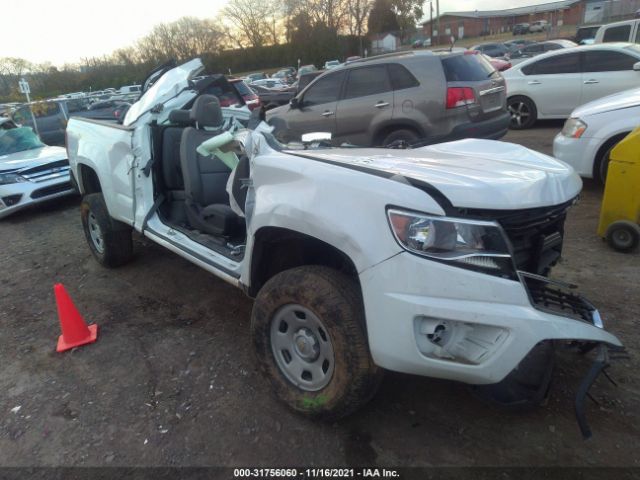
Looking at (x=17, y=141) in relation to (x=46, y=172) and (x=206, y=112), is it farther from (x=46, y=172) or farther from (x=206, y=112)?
(x=206, y=112)

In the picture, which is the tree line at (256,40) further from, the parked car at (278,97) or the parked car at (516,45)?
the parked car at (278,97)

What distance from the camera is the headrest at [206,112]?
3824 millimetres

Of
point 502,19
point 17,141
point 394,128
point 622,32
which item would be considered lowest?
point 394,128

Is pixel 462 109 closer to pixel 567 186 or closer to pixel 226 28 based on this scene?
pixel 567 186

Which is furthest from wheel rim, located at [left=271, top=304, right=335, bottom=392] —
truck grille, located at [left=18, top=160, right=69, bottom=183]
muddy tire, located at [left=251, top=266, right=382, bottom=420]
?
truck grille, located at [left=18, top=160, right=69, bottom=183]

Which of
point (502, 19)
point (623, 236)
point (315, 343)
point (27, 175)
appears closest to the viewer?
point (315, 343)

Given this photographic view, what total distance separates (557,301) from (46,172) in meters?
7.95

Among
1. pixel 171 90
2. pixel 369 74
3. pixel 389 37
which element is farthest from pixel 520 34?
pixel 171 90

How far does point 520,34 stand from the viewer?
59188 millimetres

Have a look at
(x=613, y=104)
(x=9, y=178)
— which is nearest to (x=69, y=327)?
(x=9, y=178)

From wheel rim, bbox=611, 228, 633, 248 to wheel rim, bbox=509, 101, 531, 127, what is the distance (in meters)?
6.67

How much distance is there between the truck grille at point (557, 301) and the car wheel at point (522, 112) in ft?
29.5

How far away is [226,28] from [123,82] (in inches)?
771

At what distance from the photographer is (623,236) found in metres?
4.26
